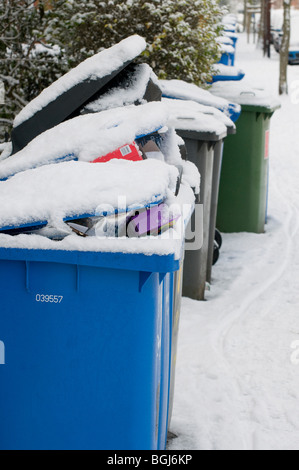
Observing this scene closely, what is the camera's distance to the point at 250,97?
651cm

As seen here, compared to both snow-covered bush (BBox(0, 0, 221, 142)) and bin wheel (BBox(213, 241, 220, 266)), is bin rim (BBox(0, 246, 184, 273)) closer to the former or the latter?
bin wheel (BBox(213, 241, 220, 266))

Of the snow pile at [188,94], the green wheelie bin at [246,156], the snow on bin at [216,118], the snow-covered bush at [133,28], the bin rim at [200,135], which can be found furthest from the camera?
the snow-covered bush at [133,28]

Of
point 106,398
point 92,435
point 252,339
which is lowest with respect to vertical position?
point 252,339

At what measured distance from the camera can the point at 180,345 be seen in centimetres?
431

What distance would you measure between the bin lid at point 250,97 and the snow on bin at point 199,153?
138cm

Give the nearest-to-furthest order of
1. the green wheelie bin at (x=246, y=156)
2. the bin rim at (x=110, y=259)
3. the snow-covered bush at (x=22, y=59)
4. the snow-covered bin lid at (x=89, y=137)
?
the bin rim at (x=110, y=259), the snow-covered bin lid at (x=89, y=137), the snow-covered bush at (x=22, y=59), the green wheelie bin at (x=246, y=156)

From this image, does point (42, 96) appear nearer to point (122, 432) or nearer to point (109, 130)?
point (109, 130)

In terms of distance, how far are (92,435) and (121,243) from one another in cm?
74

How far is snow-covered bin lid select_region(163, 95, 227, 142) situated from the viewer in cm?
466

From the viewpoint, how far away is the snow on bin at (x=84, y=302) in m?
2.31

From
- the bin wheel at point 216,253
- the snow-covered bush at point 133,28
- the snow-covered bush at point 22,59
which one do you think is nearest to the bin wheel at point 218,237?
the bin wheel at point 216,253

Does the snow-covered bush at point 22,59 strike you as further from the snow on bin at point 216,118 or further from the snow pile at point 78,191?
the snow pile at point 78,191

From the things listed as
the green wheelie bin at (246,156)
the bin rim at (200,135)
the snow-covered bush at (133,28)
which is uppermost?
the snow-covered bush at (133,28)
